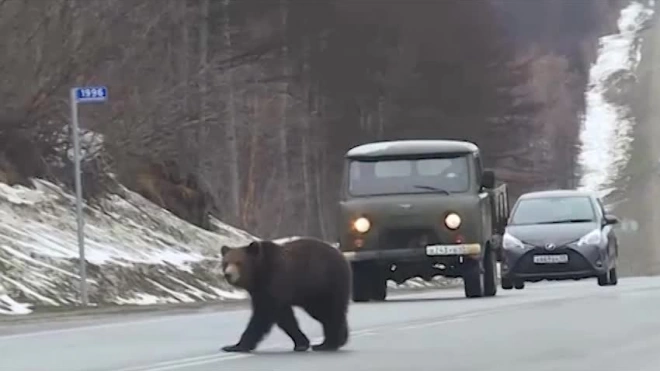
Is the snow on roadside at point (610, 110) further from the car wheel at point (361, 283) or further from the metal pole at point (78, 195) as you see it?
the car wheel at point (361, 283)

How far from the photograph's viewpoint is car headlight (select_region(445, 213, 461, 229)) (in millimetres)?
25844

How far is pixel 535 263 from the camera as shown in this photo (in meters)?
27.9

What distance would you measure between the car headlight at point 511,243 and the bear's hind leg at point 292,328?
42.2 feet

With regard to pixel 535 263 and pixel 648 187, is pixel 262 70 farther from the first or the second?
pixel 648 187

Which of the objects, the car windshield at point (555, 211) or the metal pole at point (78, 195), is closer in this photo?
the metal pole at point (78, 195)

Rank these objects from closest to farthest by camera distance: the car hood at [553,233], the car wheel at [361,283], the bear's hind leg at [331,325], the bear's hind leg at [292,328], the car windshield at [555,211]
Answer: the bear's hind leg at [292,328] < the bear's hind leg at [331,325] < the car wheel at [361,283] < the car hood at [553,233] < the car windshield at [555,211]

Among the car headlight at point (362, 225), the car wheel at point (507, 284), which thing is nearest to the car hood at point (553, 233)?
the car wheel at point (507, 284)

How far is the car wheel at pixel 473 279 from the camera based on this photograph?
1031 inches

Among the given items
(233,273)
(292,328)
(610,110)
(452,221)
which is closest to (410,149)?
(452,221)

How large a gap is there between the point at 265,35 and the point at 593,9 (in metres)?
73.4

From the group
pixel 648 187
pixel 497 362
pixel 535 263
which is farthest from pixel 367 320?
pixel 648 187

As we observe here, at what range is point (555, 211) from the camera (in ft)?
95.1

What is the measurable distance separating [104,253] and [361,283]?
309 inches

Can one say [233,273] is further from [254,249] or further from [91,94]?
[91,94]
